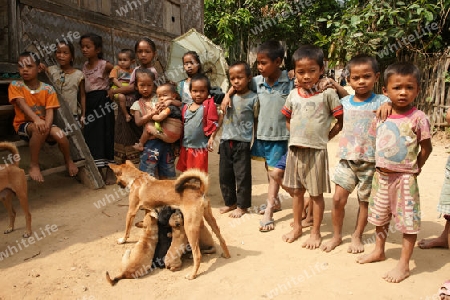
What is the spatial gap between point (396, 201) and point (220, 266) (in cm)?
151

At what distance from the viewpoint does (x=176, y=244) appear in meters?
2.97

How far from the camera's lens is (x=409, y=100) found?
9.05 feet

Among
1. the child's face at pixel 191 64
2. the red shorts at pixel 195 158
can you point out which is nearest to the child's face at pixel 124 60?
the child's face at pixel 191 64

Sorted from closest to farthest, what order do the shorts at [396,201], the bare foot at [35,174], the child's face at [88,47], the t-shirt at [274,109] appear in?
the shorts at [396,201], the t-shirt at [274,109], the bare foot at [35,174], the child's face at [88,47]

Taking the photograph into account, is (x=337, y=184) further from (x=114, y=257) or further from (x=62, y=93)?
(x=62, y=93)

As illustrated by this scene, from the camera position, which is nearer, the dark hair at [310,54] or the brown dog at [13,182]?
the dark hair at [310,54]

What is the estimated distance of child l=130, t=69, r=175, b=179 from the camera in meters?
4.24

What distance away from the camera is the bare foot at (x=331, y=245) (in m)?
3.28

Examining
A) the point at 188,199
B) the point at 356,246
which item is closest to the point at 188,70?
the point at 188,199

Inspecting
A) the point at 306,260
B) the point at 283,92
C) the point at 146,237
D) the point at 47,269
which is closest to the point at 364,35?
the point at 283,92

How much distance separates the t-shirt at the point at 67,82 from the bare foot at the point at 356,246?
3.96 metres

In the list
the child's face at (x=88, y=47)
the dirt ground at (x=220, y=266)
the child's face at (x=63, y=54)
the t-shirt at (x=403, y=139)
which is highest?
the child's face at (x=88, y=47)

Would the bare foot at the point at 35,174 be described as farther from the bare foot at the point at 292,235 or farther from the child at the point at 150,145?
the bare foot at the point at 292,235

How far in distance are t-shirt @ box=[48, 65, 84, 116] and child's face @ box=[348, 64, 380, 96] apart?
3.65 meters
